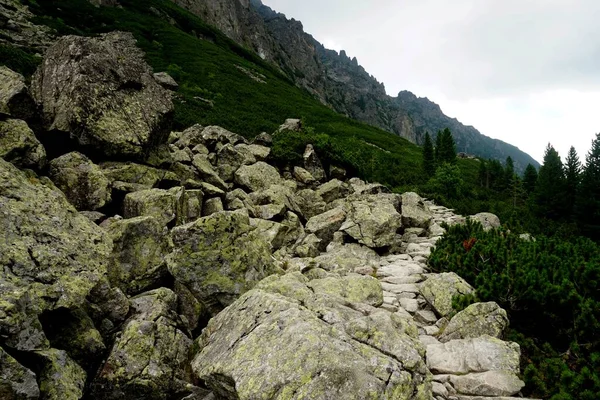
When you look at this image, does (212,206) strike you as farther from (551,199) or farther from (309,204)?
(551,199)

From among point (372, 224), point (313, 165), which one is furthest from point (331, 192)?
point (372, 224)

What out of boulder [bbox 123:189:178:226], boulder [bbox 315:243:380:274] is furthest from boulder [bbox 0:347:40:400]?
boulder [bbox 315:243:380:274]

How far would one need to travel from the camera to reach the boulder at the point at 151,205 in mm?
11695

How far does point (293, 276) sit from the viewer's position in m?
9.77

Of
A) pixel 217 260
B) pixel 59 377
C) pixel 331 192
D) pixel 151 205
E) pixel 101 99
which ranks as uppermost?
pixel 101 99

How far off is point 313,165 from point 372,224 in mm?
11309

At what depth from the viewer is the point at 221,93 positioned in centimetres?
5381

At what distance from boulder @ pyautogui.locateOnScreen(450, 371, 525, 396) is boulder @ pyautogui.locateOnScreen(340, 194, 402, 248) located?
27.9ft

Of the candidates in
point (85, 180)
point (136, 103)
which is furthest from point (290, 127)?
point (85, 180)

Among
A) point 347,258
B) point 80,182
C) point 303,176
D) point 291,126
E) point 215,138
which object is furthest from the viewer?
point 291,126

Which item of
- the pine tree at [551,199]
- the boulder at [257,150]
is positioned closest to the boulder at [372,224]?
the boulder at [257,150]

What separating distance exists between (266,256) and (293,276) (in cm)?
122

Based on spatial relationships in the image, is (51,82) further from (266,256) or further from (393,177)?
(393,177)

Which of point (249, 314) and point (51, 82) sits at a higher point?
point (51, 82)
